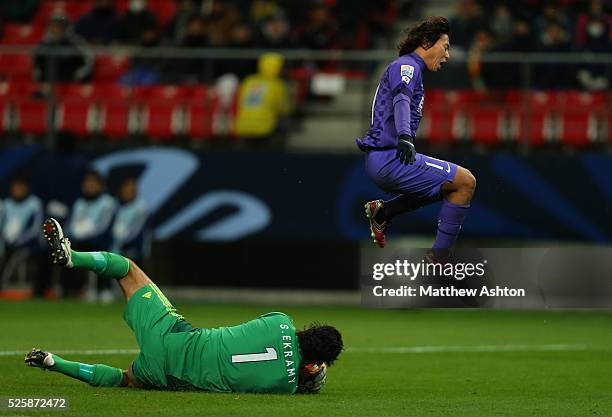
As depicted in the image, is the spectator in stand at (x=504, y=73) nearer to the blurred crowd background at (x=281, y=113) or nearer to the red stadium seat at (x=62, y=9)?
the blurred crowd background at (x=281, y=113)

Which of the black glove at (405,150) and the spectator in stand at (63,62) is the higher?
the black glove at (405,150)

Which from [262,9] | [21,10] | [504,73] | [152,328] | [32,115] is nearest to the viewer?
[152,328]

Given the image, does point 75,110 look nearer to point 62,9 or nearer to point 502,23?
point 62,9

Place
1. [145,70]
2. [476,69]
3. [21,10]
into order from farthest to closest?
[21,10] → [145,70] → [476,69]

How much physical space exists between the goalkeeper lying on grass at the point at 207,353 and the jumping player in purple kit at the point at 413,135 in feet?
6.25

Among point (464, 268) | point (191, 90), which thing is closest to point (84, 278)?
point (191, 90)

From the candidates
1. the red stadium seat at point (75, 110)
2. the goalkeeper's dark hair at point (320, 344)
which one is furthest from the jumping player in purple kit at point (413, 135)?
the red stadium seat at point (75, 110)

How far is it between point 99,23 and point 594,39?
9.10 m

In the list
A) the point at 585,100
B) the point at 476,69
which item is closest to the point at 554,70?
the point at 585,100

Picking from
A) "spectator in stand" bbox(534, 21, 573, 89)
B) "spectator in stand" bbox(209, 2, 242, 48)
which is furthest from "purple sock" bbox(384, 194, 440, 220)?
"spectator in stand" bbox(209, 2, 242, 48)

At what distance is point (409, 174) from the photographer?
38.2ft

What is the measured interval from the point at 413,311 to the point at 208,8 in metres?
6.87

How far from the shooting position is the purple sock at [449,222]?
1197 centimetres

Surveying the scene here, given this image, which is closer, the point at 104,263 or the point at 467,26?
the point at 104,263
